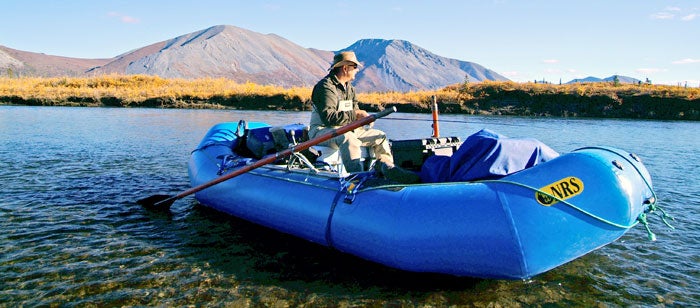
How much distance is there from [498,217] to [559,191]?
60cm

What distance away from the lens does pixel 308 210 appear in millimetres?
6055

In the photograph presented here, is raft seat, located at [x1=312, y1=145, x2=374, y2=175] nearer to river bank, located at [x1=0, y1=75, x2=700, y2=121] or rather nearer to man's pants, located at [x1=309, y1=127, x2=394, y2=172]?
man's pants, located at [x1=309, y1=127, x2=394, y2=172]

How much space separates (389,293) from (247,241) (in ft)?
7.90

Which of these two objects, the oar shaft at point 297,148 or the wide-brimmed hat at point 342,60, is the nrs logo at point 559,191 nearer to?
the oar shaft at point 297,148

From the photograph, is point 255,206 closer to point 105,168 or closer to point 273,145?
point 273,145

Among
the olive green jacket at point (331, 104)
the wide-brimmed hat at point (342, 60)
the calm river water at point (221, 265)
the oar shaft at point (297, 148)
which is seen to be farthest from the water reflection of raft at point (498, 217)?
the wide-brimmed hat at point (342, 60)

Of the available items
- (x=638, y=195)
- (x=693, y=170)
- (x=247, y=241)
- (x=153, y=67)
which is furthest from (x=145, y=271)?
(x=153, y=67)

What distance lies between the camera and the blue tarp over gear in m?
5.14

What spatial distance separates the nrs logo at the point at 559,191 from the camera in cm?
455

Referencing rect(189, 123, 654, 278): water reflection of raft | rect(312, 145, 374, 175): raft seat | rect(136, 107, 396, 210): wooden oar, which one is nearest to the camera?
rect(189, 123, 654, 278): water reflection of raft

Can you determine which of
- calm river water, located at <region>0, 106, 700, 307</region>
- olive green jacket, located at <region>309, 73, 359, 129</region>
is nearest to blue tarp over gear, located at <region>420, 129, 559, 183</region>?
calm river water, located at <region>0, 106, 700, 307</region>

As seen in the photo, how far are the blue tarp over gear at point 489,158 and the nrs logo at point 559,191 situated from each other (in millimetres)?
554

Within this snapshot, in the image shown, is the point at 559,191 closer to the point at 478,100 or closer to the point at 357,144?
the point at 357,144

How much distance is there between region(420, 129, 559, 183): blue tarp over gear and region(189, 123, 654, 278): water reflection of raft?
9.4 inches
